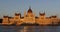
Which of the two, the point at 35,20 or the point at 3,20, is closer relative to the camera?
the point at 35,20

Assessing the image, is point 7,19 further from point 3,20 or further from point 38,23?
point 38,23

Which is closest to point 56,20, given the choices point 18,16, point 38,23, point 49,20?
point 49,20

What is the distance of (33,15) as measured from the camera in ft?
281

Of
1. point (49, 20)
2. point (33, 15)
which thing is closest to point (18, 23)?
point (33, 15)

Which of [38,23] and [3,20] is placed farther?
[3,20]

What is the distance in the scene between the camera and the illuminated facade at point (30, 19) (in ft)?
273

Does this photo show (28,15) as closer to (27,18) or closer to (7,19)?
(27,18)

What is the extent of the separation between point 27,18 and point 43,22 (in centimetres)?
703

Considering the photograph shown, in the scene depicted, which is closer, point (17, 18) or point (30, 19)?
point (30, 19)

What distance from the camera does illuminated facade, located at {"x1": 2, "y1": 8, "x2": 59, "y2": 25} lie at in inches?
3280

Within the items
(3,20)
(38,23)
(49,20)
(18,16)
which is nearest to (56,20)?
(49,20)

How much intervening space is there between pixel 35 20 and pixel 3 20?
15.3m

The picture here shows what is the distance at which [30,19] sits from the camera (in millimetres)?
84312

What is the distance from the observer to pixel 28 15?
87375 mm
